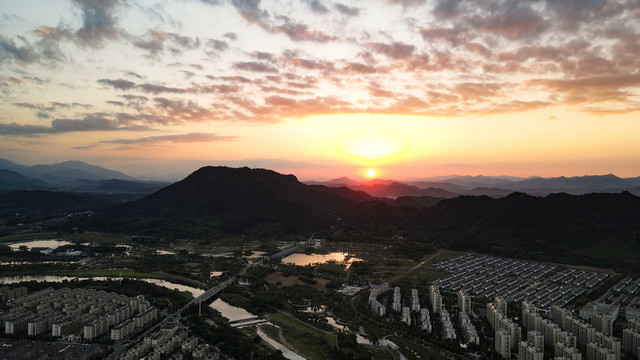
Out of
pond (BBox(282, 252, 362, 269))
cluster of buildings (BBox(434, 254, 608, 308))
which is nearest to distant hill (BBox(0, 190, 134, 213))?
pond (BBox(282, 252, 362, 269))

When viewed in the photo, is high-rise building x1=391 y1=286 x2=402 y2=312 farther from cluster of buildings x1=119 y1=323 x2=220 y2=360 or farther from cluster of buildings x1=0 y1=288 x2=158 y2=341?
cluster of buildings x1=0 y1=288 x2=158 y2=341

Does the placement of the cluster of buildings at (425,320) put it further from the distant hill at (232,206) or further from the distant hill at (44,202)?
the distant hill at (44,202)

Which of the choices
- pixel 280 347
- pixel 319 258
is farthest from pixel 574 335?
pixel 319 258

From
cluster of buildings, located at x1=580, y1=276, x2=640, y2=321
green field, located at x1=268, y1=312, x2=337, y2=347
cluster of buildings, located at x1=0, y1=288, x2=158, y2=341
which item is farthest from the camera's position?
cluster of buildings, located at x1=580, y1=276, x2=640, y2=321

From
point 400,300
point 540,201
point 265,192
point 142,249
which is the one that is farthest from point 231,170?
point 400,300

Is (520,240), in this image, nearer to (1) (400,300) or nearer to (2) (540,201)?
(2) (540,201)

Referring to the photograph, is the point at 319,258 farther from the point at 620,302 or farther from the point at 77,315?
the point at 620,302

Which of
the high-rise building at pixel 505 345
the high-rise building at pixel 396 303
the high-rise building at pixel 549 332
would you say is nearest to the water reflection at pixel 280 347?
the high-rise building at pixel 396 303
